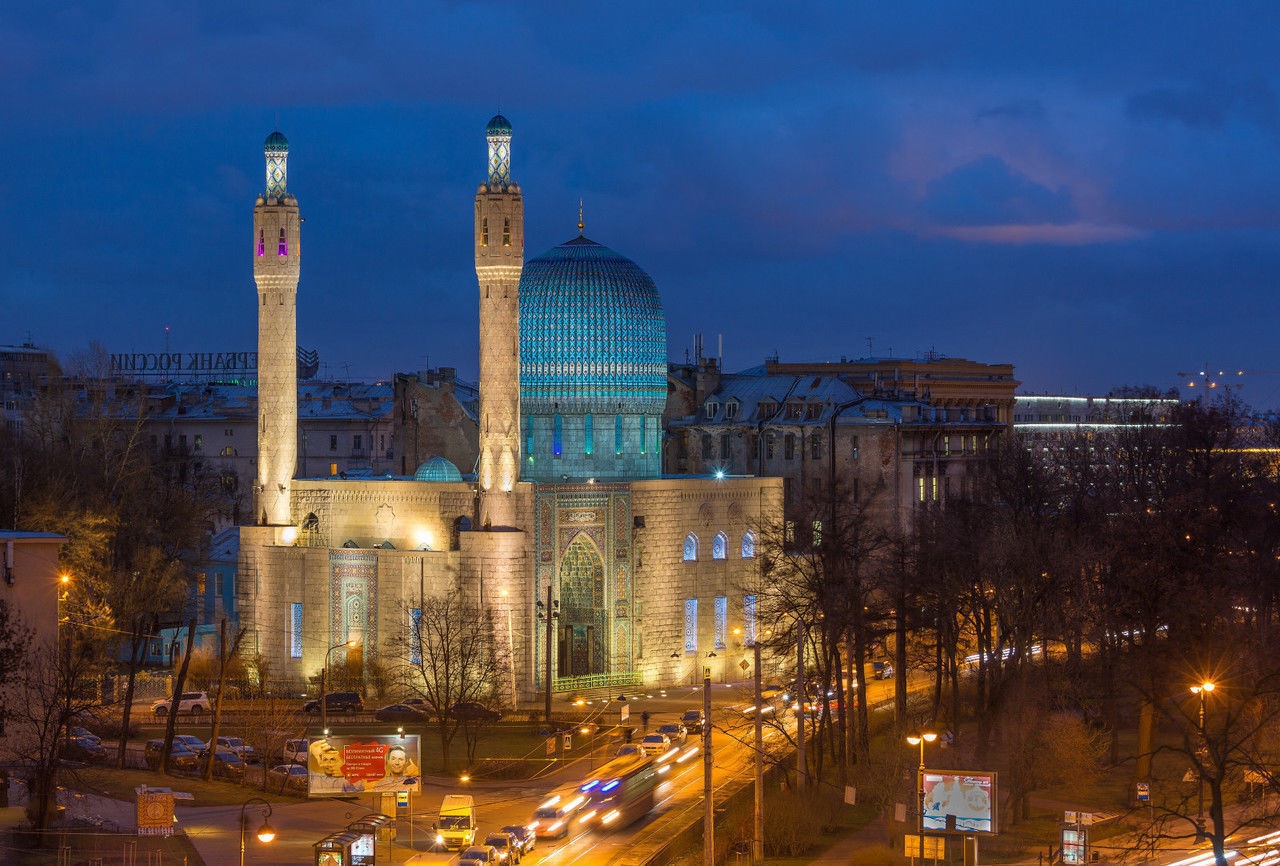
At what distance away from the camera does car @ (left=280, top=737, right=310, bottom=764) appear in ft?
197

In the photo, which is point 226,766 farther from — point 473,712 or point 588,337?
point 588,337

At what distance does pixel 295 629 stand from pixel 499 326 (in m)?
15.2

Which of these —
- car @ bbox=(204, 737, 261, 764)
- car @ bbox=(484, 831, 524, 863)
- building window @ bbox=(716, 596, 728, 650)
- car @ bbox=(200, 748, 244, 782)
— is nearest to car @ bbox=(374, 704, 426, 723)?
car @ bbox=(204, 737, 261, 764)

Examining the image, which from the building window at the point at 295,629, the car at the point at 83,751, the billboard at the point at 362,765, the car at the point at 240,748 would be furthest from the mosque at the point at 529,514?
the billboard at the point at 362,765

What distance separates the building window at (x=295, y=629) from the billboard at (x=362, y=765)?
2609cm

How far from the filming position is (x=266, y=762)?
57.8 meters

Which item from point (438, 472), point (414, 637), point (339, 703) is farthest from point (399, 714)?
point (438, 472)

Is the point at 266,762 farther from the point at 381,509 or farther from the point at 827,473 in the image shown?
the point at 827,473

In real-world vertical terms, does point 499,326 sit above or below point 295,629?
above

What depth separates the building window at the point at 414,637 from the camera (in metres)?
72.2

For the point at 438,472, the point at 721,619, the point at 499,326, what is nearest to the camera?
the point at 499,326

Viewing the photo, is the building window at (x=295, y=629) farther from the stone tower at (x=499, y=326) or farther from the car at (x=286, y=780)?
the car at (x=286, y=780)

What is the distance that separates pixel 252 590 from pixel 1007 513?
103 feet

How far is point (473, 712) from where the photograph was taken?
67.6m
